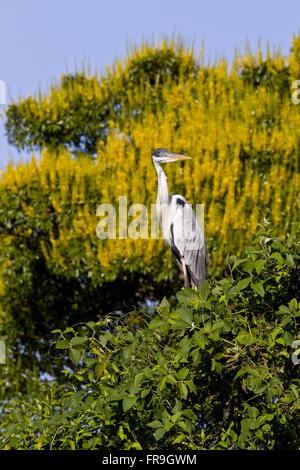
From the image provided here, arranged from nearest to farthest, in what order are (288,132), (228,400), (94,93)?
(228,400) < (288,132) < (94,93)

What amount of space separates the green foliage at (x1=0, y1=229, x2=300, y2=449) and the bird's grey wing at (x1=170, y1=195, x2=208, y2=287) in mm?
3368

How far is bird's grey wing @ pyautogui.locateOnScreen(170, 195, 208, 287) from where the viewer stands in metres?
7.53

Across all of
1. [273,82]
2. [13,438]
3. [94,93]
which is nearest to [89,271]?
[94,93]

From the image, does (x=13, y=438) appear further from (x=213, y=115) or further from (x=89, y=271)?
(x=213, y=115)

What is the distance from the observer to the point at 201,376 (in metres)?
4.04

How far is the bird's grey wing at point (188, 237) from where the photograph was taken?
7.53m

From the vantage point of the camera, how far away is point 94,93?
1364 cm

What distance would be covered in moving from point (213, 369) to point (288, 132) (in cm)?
777

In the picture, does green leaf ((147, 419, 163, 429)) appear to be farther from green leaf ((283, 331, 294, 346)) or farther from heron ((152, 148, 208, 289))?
heron ((152, 148, 208, 289))

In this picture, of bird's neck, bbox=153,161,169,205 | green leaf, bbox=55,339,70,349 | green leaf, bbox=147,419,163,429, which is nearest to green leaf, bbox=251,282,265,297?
green leaf, bbox=147,419,163,429

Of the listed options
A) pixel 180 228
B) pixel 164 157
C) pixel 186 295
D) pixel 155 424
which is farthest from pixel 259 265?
pixel 164 157

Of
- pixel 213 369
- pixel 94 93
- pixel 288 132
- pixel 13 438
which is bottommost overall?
pixel 13 438

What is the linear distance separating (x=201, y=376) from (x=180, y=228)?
11.9ft

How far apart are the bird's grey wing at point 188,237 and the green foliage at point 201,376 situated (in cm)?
337
